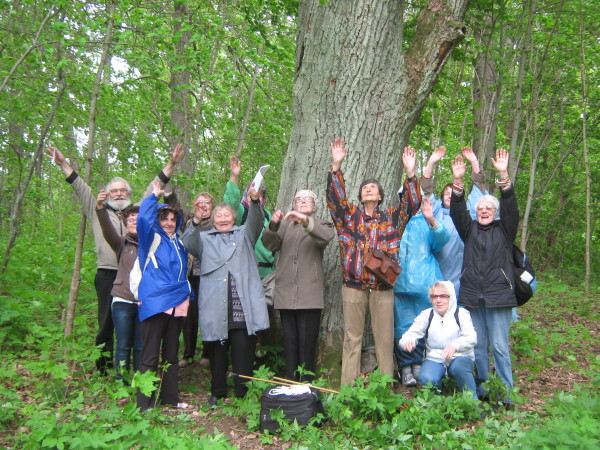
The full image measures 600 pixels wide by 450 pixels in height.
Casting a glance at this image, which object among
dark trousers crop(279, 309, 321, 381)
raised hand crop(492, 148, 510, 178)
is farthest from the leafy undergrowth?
raised hand crop(492, 148, 510, 178)

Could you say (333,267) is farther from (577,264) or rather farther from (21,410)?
(577,264)

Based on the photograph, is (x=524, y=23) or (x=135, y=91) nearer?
(x=524, y=23)

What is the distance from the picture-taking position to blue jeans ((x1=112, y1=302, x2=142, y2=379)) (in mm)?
4496

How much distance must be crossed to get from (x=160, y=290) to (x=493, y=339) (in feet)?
9.98

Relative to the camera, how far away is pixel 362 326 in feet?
14.5

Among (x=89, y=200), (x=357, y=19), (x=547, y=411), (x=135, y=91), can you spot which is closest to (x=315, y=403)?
(x=547, y=411)

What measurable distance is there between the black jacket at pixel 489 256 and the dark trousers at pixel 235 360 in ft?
6.72

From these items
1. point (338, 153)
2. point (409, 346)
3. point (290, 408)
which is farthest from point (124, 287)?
point (409, 346)

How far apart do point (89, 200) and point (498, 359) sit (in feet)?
13.5

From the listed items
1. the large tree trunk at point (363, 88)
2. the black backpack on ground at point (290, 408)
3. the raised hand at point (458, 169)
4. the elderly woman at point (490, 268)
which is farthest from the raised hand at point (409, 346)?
the raised hand at point (458, 169)

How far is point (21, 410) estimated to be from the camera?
12.9ft

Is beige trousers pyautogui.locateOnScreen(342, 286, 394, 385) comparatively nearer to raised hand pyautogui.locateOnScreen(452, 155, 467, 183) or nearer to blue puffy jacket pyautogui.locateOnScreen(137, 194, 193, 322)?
→ raised hand pyautogui.locateOnScreen(452, 155, 467, 183)

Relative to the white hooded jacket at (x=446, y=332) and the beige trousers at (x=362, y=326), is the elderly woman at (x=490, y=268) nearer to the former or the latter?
the white hooded jacket at (x=446, y=332)

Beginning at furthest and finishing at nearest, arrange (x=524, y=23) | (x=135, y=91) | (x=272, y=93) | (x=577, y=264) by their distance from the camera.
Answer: (x=577, y=264), (x=272, y=93), (x=135, y=91), (x=524, y=23)
